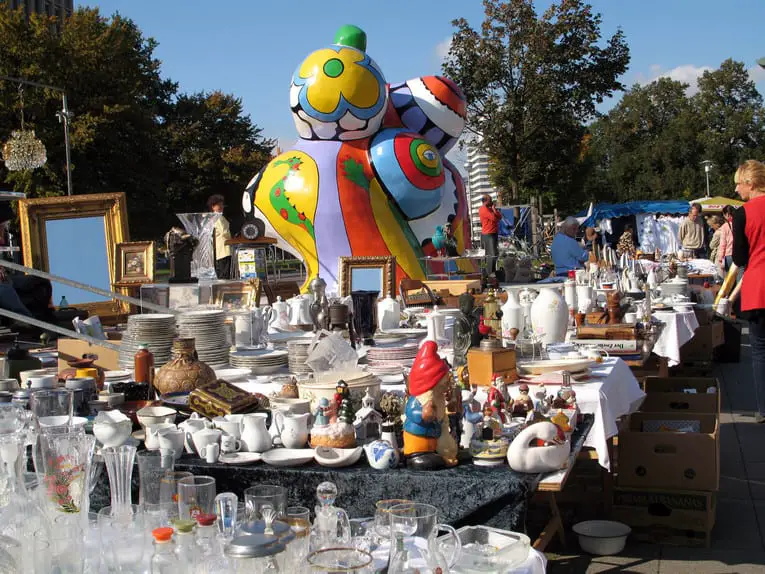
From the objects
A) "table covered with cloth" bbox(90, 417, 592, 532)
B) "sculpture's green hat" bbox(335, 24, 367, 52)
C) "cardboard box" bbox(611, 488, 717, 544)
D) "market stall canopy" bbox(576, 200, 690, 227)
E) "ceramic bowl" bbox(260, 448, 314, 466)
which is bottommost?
→ "cardboard box" bbox(611, 488, 717, 544)

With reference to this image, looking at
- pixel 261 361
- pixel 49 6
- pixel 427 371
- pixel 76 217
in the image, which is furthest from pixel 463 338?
pixel 49 6

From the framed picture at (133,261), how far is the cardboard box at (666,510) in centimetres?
381

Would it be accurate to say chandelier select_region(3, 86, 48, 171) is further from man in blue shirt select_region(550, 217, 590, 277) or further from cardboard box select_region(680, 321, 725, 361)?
cardboard box select_region(680, 321, 725, 361)

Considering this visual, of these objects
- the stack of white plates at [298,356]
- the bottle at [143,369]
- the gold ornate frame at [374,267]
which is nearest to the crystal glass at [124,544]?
the bottle at [143,369]

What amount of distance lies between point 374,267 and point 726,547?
3340 millimetres

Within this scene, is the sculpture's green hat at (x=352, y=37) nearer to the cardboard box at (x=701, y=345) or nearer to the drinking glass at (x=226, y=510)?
the cardboard box at (x=701, y=345)

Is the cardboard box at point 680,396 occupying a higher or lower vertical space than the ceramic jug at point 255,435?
lower

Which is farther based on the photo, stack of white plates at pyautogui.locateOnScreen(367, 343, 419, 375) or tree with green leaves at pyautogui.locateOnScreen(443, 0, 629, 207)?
tree with green leaves at pyautogui.locateOnScreen(443, 0, 629, 207)

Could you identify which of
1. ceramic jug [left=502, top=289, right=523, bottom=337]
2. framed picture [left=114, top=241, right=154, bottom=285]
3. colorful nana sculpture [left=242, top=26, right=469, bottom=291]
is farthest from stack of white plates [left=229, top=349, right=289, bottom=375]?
colorful nana sculpture [left=242, top=26, right=469, bottom=291]

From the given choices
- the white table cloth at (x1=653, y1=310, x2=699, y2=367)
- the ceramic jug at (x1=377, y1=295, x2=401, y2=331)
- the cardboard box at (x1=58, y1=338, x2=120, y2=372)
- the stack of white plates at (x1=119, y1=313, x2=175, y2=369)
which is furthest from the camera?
the white table cloth at (x1=653, y1=310, x2=699, y2=367)

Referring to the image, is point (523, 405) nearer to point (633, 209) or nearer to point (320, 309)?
point (320, 309)

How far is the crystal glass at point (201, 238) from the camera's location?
242 inches

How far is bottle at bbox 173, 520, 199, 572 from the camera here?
4.80ft

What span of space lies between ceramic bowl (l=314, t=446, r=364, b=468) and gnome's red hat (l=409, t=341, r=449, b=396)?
27cm
